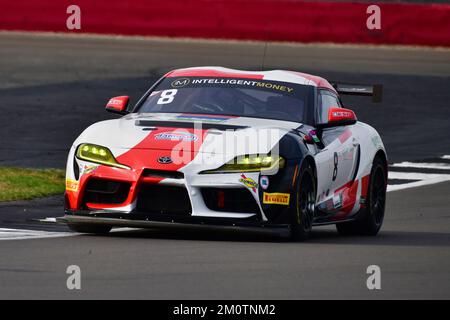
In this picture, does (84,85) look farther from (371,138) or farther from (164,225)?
(164,225)

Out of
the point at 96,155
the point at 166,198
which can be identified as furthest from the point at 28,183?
the point at 166,198

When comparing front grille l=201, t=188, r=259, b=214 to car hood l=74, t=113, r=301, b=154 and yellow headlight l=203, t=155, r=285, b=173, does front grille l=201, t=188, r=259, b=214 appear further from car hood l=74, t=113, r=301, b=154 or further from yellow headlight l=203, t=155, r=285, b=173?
car hood l=74, t=113, r=301, b=154

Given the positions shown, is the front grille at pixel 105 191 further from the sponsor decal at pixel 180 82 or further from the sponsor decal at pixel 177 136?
the sponsor decal at pixel 180 82

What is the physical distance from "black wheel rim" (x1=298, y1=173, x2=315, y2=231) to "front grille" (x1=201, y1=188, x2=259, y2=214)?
1.50 feet

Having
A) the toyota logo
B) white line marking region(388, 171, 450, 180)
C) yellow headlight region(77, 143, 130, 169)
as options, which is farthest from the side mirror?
white line marking region(388, 171, 450, 180)

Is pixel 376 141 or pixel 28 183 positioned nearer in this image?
pixel 376 141

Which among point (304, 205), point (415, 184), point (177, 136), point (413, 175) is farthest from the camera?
point (413, 175)

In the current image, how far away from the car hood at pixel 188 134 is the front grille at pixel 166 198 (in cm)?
34

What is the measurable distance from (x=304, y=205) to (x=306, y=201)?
1.9 inches

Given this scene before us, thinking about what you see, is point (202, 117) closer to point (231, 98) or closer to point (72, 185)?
point (231, 98)

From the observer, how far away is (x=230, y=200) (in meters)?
12.5

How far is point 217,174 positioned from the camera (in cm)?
1236
